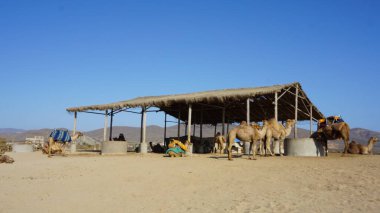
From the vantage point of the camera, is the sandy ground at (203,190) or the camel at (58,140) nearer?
the sandy ground at (203,190)

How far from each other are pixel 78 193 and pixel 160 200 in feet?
7.39

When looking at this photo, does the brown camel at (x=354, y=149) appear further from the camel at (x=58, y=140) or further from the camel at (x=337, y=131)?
the camel at (x=58, y=140)

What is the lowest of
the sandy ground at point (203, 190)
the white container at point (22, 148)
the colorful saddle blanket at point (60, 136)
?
the sandy ground at point (203, 190)

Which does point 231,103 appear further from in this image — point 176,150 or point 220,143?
point 176,150

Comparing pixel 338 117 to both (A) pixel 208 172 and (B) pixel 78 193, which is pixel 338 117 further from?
(B) pixel 78 193

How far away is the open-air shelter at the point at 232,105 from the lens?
1873 cm

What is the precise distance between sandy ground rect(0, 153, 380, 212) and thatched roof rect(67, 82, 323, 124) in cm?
799

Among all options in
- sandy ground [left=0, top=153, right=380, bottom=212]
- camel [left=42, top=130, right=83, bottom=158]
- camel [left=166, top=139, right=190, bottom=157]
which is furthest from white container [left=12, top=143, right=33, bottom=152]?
sandy ground [left=0, top=153, right=380, bottom=212]

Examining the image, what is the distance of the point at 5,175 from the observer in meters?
11.7

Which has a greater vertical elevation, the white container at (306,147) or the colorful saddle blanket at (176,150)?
the white container at (306,147)

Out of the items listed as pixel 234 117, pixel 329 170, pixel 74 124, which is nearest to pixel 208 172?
pixel 329 170

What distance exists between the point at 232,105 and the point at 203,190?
56.4 feet

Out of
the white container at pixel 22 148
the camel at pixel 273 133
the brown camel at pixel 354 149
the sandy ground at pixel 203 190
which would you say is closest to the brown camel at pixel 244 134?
the camel at pixel 273 133

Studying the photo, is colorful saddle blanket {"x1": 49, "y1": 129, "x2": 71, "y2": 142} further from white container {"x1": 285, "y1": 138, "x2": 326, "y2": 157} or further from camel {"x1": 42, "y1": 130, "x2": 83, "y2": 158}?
white container {"x1": 285, "y1": 138, "x2": 326, "y2": 157}
